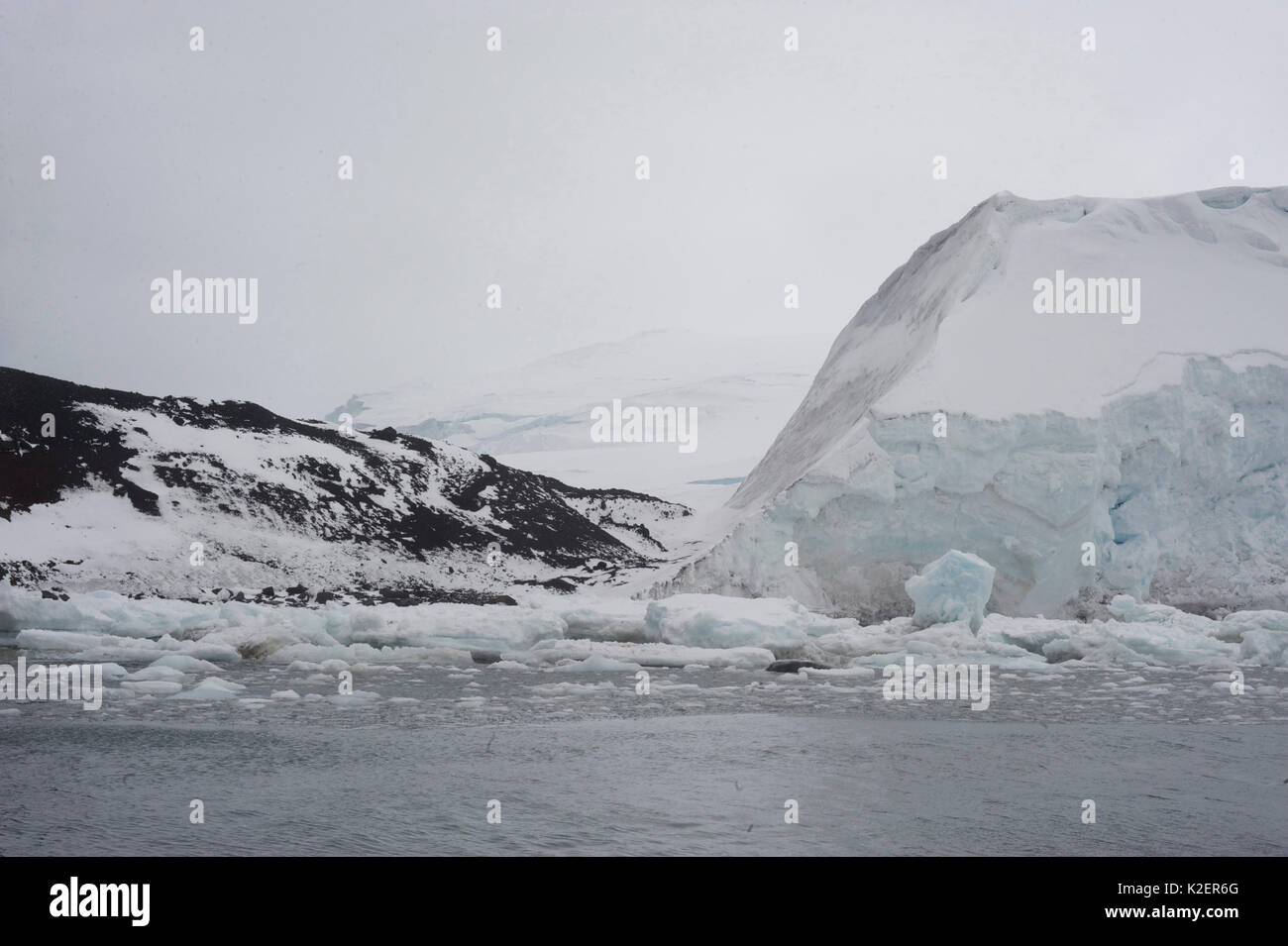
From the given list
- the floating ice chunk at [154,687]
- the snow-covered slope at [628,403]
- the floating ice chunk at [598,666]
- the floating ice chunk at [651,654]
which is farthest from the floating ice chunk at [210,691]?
the snow-covered slope at [628,403]

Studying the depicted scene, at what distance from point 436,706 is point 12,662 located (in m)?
6.19

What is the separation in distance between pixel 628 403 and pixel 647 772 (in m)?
56.0

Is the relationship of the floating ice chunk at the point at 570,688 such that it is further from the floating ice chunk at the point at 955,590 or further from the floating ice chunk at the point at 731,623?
the floating ice chunk at the point at 955,590

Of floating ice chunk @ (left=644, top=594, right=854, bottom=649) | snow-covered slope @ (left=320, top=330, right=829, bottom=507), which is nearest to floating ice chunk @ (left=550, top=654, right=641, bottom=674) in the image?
floating ice chunk @ (left=644, top=594, right=854, bottom=649)

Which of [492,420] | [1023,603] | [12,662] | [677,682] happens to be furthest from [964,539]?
[492,420]

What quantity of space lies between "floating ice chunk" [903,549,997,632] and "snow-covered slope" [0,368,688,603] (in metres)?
9.82

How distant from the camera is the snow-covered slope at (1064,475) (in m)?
17.8

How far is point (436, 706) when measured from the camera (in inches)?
429

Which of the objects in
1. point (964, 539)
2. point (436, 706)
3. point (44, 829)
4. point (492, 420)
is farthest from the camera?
point (492, 420)

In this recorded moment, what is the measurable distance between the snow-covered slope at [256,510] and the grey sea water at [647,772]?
12683 mm

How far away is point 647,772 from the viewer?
8.06 metres

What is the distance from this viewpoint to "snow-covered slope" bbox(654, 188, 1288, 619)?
58.3ft

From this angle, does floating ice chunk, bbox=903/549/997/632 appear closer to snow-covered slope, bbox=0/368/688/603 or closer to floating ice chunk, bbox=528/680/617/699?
floating ice chunk, bbox=528/680/617/699
